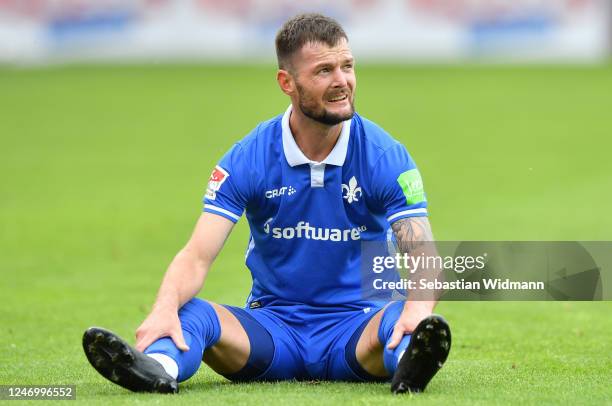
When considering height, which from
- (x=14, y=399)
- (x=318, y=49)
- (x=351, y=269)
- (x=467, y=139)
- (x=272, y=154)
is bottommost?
(x=14, y=399)

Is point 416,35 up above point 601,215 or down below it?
above

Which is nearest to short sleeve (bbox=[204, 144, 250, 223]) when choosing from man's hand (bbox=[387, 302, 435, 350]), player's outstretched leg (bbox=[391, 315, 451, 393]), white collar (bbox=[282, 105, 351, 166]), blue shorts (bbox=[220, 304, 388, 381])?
white collar (bbox=[282, 105, 351, 166])

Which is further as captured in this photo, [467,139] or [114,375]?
[467,139]

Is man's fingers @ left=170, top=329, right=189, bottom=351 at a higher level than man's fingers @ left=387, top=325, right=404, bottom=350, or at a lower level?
lower

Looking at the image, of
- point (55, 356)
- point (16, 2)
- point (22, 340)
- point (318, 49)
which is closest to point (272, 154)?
Result: point (318, 49)

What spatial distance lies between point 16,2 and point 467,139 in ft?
48.4

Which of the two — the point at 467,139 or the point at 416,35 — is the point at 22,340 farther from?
the point at 416,35

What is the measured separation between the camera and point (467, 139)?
23.8 metres

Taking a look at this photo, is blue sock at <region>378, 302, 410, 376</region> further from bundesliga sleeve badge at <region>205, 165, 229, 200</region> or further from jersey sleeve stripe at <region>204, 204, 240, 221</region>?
bundesliga sleeve badge at <region>205, 165, 229, 200</region>

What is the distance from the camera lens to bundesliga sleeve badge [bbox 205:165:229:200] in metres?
6.66

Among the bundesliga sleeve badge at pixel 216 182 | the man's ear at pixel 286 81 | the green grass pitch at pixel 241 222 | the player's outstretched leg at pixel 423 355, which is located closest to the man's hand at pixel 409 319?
the player's outstretched leg at pixel 423 355

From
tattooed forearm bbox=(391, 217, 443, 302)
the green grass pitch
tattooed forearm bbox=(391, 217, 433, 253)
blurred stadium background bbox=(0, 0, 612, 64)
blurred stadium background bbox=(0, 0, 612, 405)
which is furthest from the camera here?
blurred stadium background bbox=(0, 0, 612, 64)

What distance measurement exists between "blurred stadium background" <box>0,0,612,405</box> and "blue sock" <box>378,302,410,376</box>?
0.20m

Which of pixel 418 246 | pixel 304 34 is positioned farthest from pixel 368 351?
pixel 304 34
